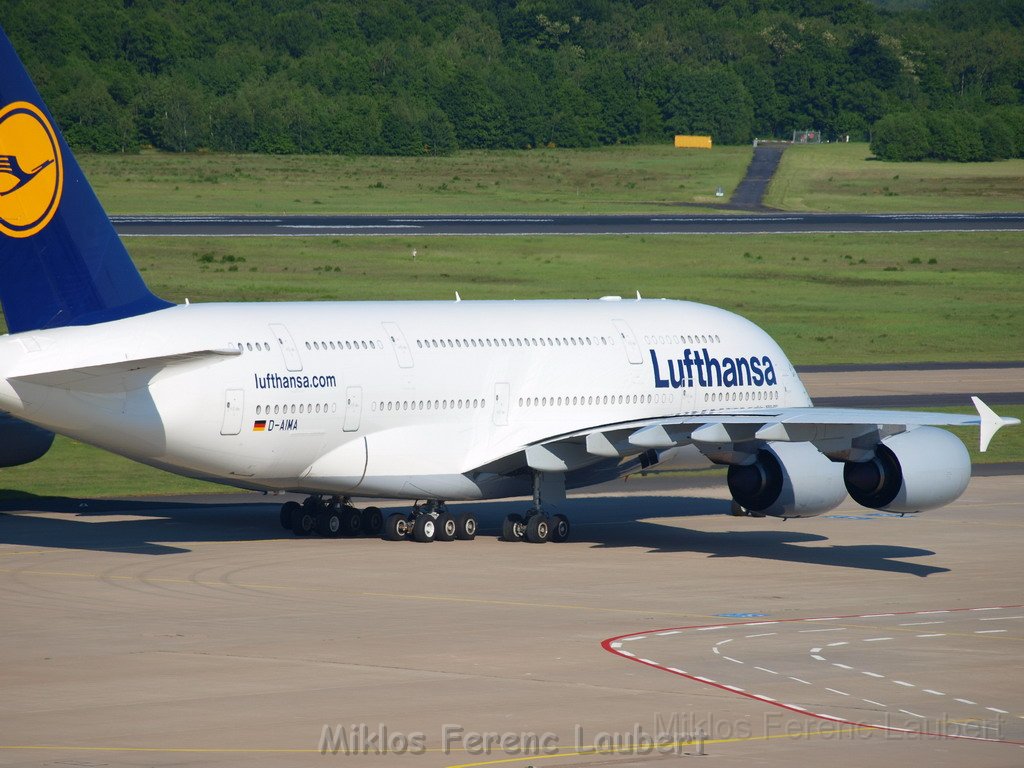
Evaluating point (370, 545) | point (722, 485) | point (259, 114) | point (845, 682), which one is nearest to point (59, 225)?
point (370, 545)

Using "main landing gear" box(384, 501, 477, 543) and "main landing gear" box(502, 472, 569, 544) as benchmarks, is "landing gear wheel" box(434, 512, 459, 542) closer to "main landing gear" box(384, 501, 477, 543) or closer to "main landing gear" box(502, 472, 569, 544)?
"main landing gear" box(384, 501, 477, 543)

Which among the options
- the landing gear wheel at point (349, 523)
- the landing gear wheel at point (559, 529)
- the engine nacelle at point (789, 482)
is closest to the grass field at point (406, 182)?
the landing gear wheel at point (349, 523)

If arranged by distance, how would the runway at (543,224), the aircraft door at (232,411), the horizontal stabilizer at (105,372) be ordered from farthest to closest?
the runway at (543,224)
the aircraft door at (232,411)
the horizontal stabilizer at (105,372)

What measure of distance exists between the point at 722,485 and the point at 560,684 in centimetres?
2586

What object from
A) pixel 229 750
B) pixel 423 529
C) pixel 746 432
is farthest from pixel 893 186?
pixel 229 750

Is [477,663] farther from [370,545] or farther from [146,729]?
[370,545]

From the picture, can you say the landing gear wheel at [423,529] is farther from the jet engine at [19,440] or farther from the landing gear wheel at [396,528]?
the jet engine at [19,440]

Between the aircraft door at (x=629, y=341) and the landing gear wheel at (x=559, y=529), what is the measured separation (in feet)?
14.4

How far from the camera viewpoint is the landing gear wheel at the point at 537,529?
130 feet

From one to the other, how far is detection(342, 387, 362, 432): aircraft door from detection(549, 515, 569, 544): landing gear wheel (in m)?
5.41

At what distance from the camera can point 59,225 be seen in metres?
34.7

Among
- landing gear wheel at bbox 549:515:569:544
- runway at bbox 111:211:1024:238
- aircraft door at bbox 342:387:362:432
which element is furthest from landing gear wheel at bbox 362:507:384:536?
runway at bbox 111:211:1024:238

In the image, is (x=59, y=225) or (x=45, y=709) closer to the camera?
(x=45, y=709)

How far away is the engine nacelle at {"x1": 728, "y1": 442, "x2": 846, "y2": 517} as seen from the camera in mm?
37062
